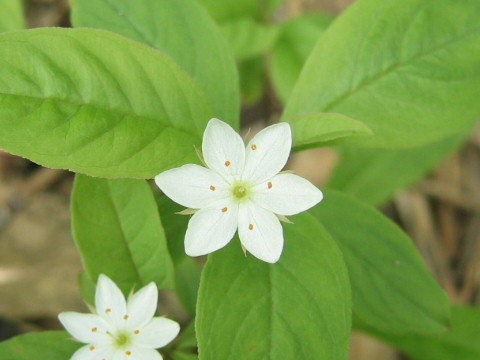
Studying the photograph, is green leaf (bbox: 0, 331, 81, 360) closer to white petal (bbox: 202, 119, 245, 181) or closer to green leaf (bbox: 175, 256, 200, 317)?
green leaf (bbox: 175, 256, 200, 317)

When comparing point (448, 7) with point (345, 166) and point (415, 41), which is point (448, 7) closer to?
point (415, 41)

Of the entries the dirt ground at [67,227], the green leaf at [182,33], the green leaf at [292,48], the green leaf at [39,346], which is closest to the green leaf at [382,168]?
the dirt ground at [67,227]

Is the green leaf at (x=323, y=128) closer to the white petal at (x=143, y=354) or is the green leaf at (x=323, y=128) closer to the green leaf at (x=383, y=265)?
the green leaf at (x=383, y=265)

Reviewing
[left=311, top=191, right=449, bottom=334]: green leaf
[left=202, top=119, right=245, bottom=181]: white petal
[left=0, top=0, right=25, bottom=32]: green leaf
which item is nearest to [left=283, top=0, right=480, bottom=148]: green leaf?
[left=311, top=191, right=449, bottom=334]: green leaf

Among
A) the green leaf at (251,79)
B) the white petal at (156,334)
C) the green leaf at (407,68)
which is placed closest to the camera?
the white petal at (156,334)

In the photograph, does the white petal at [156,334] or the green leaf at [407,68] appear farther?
the green leaf at [407,68]

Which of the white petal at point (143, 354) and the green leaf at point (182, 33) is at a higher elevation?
the green leaf at point (182, 33)

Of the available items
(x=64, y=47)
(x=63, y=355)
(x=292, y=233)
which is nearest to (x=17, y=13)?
(x=64, y=47)

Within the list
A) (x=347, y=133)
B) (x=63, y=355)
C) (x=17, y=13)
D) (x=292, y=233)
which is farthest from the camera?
(x=17, y=13)
